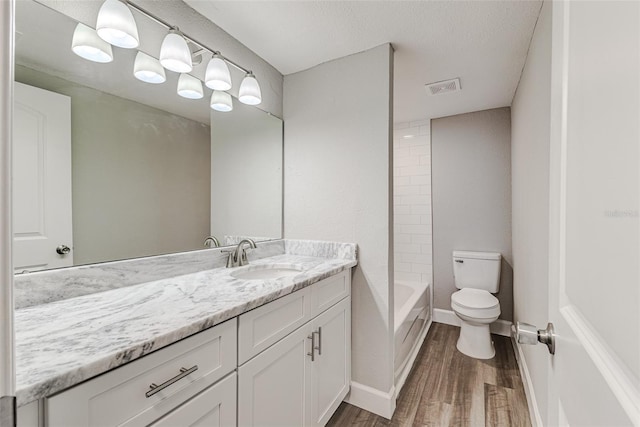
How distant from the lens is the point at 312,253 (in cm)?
200

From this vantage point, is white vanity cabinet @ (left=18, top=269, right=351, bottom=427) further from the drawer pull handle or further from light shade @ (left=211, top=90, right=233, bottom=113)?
light shade @ (left=211, top=90, right=233, bottom=113)

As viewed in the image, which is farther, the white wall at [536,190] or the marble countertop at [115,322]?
the white wall at [536,190]

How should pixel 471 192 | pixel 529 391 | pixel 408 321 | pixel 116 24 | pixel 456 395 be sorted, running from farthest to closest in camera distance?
pixel 471 192 → pixel 408 321 → pixel 456 395 → pixel 529 391 → pixel 116 24

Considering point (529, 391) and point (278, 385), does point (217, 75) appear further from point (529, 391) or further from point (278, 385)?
point (529, 391)

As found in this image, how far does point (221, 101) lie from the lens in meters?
1.73

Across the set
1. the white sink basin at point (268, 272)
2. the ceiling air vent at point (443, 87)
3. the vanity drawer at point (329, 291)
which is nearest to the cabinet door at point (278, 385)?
the vanity drawer at point (329, 291)

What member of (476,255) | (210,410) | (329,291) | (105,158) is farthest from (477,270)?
→ (105,158)

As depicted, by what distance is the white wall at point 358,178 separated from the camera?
1.75 m

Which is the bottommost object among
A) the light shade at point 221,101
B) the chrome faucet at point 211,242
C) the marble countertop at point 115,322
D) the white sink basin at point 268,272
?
the white sink basin at point 268,272

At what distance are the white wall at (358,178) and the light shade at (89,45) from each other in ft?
3.84

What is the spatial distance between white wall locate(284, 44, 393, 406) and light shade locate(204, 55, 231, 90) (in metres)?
0.62

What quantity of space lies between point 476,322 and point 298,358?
180 cm

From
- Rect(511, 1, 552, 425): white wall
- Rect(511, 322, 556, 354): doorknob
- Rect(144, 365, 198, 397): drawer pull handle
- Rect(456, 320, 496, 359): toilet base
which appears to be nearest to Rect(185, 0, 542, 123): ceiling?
Rect(511, 1, 552, 425): white wall

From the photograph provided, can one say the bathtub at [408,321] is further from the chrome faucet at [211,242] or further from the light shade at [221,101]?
the light shade at [221,101]
